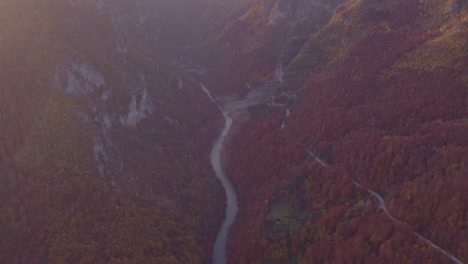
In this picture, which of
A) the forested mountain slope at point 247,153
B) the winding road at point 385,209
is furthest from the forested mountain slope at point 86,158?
the winding road at point 385,209

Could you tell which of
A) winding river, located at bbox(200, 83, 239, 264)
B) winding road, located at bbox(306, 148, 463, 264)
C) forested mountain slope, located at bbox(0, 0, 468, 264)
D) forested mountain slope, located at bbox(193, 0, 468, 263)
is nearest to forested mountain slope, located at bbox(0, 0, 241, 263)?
forested mountain slope, located at bbox(0, 0, 468, 264)

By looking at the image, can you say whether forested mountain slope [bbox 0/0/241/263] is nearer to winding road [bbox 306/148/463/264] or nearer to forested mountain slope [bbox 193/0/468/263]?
forested mountain slope [bbox 193/0/468/263]

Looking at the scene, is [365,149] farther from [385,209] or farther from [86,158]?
[86,158]

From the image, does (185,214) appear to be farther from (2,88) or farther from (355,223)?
(2,88)

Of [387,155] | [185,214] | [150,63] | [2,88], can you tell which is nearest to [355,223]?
[387,155]

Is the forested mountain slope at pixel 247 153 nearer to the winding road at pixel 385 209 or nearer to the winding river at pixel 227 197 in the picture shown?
the winding road at pixel 385 209

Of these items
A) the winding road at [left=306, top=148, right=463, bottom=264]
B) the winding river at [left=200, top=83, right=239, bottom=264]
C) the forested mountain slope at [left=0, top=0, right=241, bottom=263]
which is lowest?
the winding road at [left=306, top=148, right=463, bottom=264]

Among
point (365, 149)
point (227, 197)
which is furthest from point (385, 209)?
point (227, 197)

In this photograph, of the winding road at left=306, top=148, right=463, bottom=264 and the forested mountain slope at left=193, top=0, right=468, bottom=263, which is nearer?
the winding road at left=306, top=148, right=463, bottom=264
